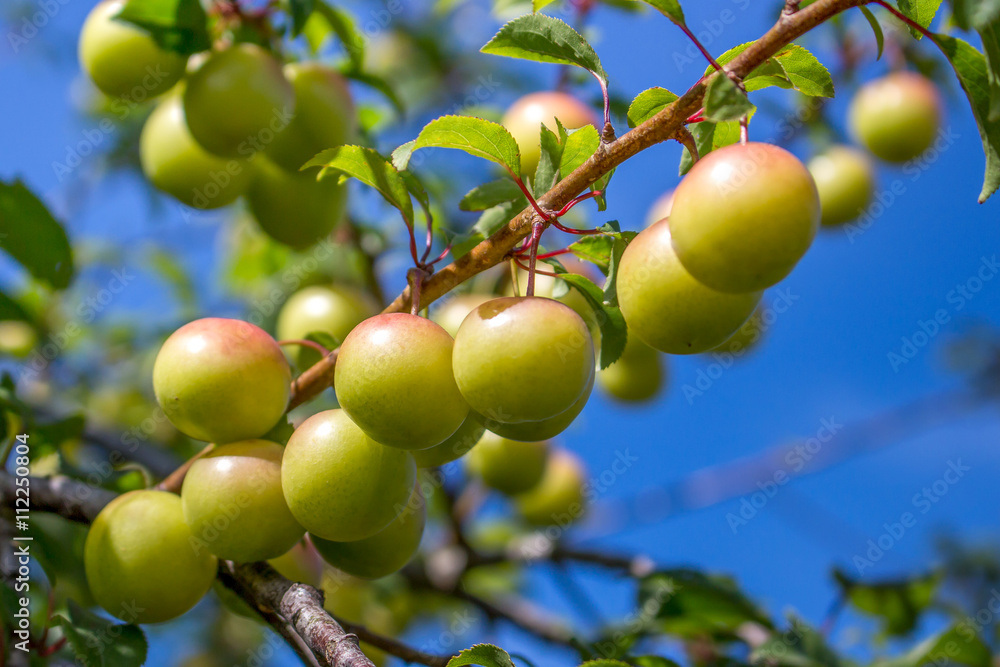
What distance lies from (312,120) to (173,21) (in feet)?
1.03

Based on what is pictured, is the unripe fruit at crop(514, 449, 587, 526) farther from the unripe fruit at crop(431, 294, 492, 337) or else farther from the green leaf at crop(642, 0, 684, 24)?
the green leaf at crop(642, 0, 684, 24)

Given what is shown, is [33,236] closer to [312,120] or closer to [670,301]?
[312,120]

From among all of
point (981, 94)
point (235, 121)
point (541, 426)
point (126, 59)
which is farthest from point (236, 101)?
point (981, 94)

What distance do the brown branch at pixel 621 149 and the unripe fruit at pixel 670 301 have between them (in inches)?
4.0

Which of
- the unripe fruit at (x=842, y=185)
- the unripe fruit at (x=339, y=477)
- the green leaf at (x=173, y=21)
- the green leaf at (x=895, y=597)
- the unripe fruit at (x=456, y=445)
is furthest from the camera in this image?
the unripe fruit at (x=842, y=185)

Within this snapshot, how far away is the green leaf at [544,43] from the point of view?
1073 mm

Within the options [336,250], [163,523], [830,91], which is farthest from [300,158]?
[830,91]

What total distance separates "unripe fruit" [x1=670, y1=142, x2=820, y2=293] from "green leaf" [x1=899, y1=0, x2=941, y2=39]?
0.88ft

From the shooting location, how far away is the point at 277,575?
1197 mm

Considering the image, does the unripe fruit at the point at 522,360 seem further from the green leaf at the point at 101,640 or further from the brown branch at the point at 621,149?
the green leaf at the point at 101,640

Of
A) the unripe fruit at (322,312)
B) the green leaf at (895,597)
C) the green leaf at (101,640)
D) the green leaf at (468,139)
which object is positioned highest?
the green leaf at (468,139)

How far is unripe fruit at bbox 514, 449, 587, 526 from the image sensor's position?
254 cm

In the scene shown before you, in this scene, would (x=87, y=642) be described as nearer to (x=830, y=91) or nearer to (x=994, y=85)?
(x=830, y=91)

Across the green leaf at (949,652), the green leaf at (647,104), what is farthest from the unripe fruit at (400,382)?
the green leaf at (949,652)
